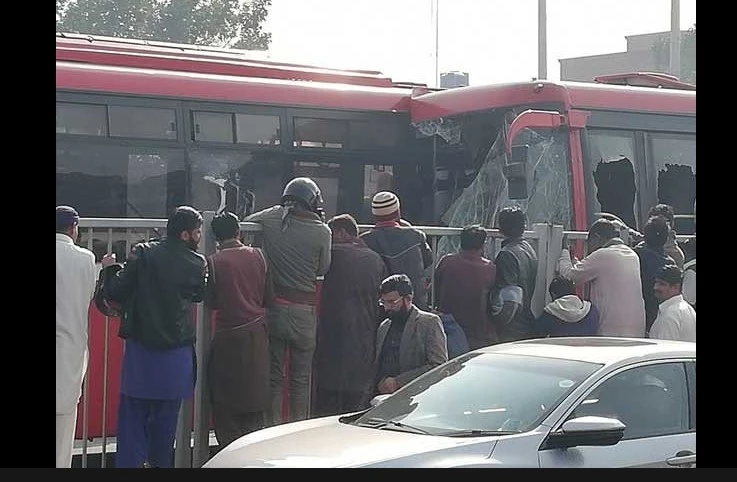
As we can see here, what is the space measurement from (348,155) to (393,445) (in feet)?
16.2

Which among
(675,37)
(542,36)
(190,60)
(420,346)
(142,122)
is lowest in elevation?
(420,346)

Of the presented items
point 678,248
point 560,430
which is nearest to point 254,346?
point 560,430

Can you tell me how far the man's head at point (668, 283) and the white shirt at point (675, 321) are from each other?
0.04m

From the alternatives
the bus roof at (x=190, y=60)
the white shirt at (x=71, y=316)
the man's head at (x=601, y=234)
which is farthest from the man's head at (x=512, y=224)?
the white shirt at (x=71, y=316)

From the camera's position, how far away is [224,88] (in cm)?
1037

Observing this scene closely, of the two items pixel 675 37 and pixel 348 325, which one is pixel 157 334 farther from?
pixel 675 37

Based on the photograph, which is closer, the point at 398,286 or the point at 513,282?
the point at 398,286

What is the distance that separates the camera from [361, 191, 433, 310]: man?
862 cm

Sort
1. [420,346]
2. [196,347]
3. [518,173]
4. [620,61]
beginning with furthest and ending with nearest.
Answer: [620,61]
[518,173]
[196,347]
[420,346]

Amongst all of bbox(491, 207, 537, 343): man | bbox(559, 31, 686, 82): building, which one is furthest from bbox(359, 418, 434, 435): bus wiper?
bbox(559, 31, 686, 82): building

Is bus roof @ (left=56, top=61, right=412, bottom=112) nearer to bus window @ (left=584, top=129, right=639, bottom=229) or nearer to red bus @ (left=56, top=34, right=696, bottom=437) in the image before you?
red bus @ (left=56, top=34, right=696, bottom=437)

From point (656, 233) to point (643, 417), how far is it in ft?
10.2

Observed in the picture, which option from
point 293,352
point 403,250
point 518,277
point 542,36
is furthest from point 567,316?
point 542,36
